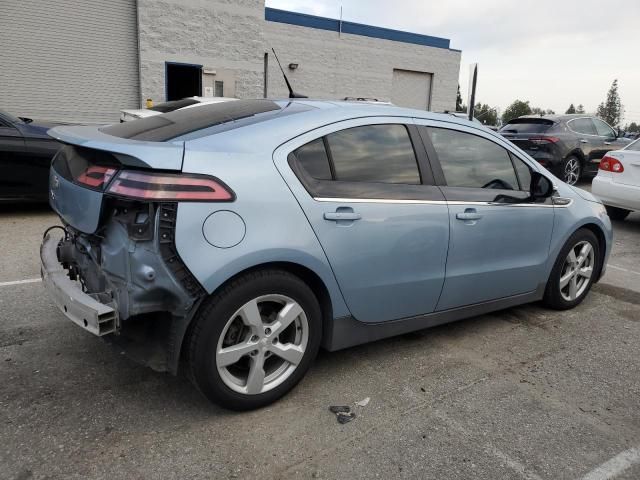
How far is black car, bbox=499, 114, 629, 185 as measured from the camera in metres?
11.2

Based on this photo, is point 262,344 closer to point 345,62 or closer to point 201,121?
point 201,121

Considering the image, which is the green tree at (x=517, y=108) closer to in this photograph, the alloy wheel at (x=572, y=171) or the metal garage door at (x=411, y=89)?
the metal garage door at (x=411, y=89)

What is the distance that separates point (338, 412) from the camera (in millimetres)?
2889

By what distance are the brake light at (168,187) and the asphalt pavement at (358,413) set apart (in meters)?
1.17

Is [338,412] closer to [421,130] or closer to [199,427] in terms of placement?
[199,427]

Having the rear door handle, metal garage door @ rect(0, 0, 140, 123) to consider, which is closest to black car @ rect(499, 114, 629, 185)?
the rear door handle

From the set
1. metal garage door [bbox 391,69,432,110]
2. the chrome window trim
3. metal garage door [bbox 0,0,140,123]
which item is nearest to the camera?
the chrome window trim

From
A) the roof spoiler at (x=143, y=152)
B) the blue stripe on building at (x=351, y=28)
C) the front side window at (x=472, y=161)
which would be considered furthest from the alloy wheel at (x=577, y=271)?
the blue stripe on building at (x=351, y=28)

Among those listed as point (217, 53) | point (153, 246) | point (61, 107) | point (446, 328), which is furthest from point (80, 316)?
point (217, 53)

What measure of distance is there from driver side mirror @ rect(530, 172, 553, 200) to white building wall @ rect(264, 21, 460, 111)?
1988cm

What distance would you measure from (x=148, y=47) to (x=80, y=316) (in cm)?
1536

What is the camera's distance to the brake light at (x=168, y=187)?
242cm

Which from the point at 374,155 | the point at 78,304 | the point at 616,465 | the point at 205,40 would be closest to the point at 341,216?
the point at 374,155

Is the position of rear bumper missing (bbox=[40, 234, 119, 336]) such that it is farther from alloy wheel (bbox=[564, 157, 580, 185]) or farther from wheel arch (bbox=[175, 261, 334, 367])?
alloy wheel (bbox=[564, 157, 580, 185])
